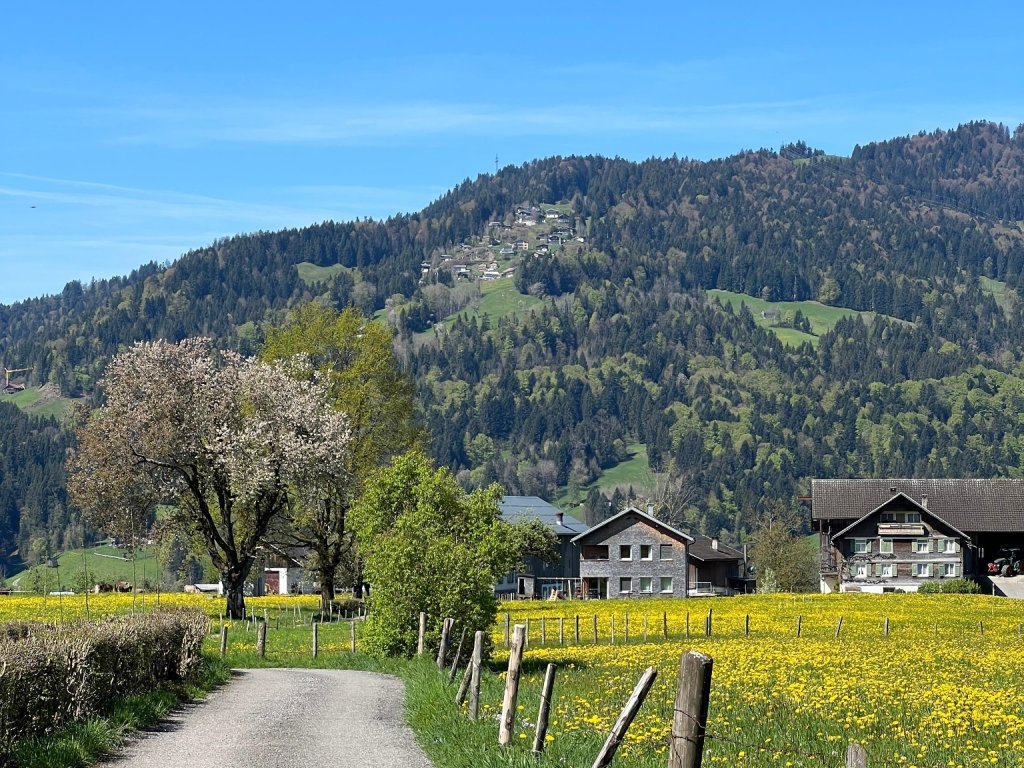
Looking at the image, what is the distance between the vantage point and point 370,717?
1047 inches

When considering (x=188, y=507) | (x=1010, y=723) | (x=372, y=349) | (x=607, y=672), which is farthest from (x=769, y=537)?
(x=1010, y=723)

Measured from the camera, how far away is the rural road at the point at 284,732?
814 inches

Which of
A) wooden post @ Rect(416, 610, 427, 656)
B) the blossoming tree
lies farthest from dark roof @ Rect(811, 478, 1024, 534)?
wooden post @ Rect(416, 610, 427, 656)

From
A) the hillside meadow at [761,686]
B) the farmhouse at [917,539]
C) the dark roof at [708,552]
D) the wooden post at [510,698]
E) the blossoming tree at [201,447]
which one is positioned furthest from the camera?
the dark roof at [708,552]

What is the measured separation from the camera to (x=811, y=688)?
102 feet

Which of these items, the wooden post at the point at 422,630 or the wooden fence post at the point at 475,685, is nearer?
the wooden fence post at the point at 475,685

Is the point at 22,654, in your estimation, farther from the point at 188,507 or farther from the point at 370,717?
the point at 188,507

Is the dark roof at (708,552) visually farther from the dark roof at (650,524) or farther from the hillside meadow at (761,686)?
the hillside meadow at (761,686)

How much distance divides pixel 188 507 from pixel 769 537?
96.4 metres

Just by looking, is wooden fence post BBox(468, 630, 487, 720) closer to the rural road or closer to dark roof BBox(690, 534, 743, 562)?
the rural road

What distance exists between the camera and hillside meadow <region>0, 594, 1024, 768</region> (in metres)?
21.4

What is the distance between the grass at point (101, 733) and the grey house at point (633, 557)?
94.7 m

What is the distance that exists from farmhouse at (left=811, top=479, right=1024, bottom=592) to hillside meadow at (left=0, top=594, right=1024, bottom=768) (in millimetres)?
50804


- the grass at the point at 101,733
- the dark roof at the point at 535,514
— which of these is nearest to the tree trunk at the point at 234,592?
the grass at the point at 101,733
